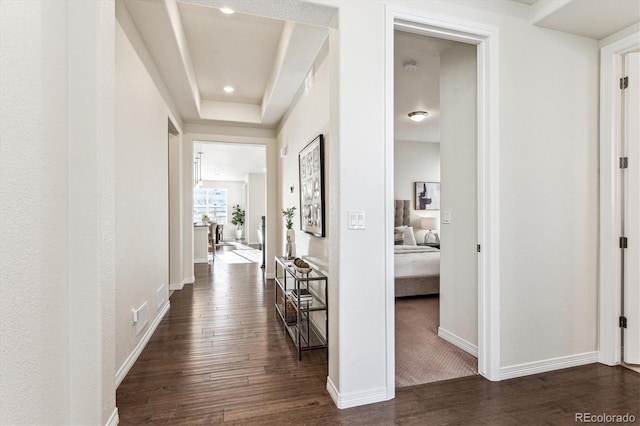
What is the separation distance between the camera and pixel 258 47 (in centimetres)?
359

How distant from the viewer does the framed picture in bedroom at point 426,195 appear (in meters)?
7.39

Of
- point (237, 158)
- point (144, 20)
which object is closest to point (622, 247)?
point (144, 20)

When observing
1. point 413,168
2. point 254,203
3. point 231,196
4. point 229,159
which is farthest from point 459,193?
point 231,196

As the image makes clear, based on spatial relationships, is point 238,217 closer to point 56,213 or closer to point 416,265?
point 416,265

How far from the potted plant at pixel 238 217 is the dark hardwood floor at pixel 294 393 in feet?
35.3

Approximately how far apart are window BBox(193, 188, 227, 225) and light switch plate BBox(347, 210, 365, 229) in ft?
41.9

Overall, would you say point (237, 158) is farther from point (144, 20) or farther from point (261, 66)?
point (144, 20)

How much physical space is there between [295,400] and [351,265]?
939 mm

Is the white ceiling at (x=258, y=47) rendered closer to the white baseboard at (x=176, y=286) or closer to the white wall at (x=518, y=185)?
the white wall at (x=518, y=185)

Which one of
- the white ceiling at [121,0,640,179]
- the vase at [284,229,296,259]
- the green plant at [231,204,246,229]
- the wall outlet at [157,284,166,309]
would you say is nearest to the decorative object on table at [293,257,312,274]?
the vase at [284,229,296,259]

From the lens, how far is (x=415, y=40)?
2959mm

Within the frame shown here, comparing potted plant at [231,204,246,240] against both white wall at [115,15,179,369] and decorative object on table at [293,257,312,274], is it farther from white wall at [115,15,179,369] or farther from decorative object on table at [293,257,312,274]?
decorative object on table at [293,257,312,274]

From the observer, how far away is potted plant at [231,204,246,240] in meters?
13.6

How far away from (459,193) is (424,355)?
4.71 ft
